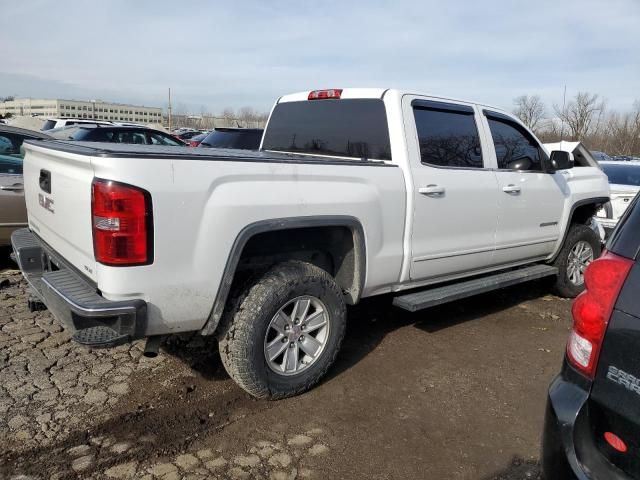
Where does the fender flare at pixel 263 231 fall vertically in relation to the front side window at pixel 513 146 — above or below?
below

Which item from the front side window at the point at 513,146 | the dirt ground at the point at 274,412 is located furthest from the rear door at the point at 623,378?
the front side window at the point at 513,146

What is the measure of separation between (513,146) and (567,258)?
5.02 ft

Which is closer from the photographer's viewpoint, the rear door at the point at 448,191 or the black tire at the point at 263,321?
the black tire at the point at 263,321

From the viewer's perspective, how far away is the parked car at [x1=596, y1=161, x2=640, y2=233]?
7.93 meters

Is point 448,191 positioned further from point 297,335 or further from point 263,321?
point 263,321

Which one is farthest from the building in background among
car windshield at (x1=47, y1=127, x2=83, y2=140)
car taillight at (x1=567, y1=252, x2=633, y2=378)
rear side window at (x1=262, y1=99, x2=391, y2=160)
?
car taillight at (x1=567, y1=252, x2=633, y2=378)

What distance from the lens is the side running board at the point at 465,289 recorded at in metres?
3.91

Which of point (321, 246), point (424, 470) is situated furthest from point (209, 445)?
point (321, 246)

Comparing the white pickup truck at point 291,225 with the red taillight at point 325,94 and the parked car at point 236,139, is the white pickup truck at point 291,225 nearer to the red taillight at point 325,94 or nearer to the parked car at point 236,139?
the red taillight at point 325,94

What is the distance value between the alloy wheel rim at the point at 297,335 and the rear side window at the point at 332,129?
4.30 ft

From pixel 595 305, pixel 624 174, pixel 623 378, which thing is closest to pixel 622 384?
pixel 623 378

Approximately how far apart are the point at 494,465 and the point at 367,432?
28.1 inches

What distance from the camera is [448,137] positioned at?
4297mm

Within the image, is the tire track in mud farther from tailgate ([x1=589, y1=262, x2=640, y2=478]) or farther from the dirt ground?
tailgate ([x1=589, y1=262, x2=640, y2=478])
